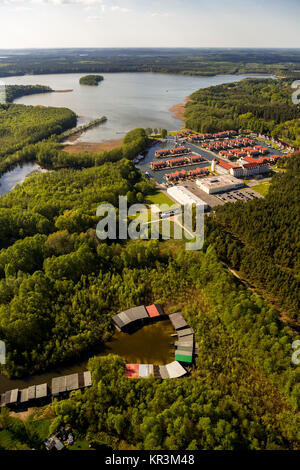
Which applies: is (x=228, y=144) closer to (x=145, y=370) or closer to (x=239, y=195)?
(x=239, y=195)

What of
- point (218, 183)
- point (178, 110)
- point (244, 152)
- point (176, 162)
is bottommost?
point (218, 183)

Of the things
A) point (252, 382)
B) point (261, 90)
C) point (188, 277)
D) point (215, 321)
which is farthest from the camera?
point (261, 90)

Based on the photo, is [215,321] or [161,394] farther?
[215,321]

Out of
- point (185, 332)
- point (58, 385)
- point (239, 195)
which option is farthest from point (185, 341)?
point (239, 195)

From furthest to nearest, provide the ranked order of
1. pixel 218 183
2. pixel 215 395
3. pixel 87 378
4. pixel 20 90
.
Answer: pixel 20 90
pixel 218 183
pixel 87 378
pixel 215 395

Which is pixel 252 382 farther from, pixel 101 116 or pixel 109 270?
pixel 101 116

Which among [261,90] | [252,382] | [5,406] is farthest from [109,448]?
[261,90]

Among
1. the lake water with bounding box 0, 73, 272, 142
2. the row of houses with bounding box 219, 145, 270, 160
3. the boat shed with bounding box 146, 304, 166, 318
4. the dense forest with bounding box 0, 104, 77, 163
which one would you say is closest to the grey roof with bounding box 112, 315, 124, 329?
the boat shed with bounding box 146, 304, 166, 318
